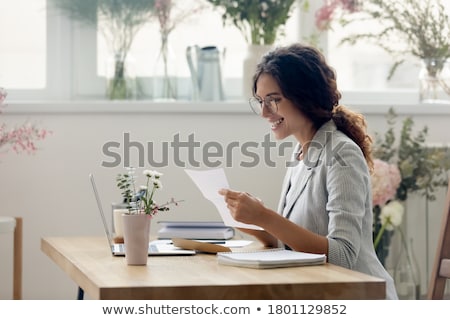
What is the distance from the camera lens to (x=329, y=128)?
2.35 metres

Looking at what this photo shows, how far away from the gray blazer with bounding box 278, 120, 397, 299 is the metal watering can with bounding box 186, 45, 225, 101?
131 cm

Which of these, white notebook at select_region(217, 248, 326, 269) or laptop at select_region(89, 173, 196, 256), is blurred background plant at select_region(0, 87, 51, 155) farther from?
white notebook at select_region(217, 248, 326, 269)

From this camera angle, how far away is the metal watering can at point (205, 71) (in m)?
3.62

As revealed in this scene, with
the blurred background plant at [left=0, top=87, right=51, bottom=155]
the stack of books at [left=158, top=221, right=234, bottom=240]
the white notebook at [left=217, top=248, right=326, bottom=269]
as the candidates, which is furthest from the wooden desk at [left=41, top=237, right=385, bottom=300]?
the blurred background plant at [left=0, top=87, right=51, bottom=155]

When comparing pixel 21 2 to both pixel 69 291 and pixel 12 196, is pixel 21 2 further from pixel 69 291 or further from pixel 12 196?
pixel 69 291

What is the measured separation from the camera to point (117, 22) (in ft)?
12.0

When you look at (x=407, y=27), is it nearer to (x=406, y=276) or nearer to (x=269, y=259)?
(x=406, y=276)

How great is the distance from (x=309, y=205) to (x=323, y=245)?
0.81ft

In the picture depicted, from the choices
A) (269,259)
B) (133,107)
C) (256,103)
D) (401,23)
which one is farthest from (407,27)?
(269,259)

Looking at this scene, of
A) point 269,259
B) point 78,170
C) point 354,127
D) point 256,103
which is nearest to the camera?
point 269,259

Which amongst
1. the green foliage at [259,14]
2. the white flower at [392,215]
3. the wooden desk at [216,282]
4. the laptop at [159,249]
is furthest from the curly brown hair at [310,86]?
the green foliage at [259,14]

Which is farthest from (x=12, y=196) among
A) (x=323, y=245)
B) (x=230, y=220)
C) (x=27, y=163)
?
(x=323, y=245)

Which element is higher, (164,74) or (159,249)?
(164,74)

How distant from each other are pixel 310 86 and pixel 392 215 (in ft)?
3.90
